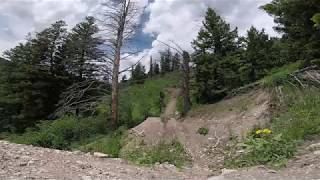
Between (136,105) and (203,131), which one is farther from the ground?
(136,105)

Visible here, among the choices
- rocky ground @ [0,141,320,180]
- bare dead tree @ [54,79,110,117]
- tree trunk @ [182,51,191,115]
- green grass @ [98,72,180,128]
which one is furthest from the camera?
green grass @ [98,72,180,128]

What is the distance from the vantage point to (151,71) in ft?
228

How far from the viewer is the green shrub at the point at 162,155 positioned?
43.6 ft

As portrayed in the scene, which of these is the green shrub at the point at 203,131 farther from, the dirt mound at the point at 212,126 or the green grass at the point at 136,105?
the green grass at the point at 136,105

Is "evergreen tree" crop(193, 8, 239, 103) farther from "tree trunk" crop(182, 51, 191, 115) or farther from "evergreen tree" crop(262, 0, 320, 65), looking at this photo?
"evergreen tree" crop(262, 0, 320, 65)

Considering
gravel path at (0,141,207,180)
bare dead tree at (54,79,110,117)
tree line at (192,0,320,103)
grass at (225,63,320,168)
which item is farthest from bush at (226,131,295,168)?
tree line at (192,0,320,103)

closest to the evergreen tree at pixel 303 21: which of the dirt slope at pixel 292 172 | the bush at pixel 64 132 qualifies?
the dirt slope at pixel 292 172

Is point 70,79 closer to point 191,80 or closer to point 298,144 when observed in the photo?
point 191,80

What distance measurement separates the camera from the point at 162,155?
45.0 feet

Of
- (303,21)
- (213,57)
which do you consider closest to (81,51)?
(213,57)

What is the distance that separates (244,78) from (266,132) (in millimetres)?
15937

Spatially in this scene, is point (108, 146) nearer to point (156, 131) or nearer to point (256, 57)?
point (156, 131)

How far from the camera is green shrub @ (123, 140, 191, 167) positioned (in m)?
13.3

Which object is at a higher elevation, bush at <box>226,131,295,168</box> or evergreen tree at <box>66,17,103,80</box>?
evergreen tree at <box>66,17,103,80</box>
